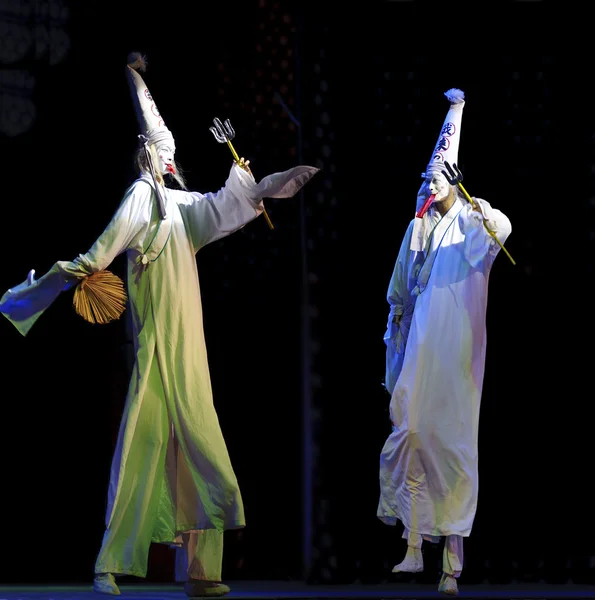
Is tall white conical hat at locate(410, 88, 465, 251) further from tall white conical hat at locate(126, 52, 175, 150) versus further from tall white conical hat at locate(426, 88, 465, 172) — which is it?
tall white conical hat at locate(126, 52, 175, 150)

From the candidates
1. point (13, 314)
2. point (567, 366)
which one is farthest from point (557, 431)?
point (13, 314)

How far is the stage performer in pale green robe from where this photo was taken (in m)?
5.38

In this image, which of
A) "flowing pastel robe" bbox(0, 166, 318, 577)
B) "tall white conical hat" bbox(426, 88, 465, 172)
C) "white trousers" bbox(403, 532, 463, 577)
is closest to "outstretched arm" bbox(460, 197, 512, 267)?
"tall white conical hat" bbox(426, 88, 465, 172)

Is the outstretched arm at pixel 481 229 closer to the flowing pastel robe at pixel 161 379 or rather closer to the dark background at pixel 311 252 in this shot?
the dark background at pixel 311 252

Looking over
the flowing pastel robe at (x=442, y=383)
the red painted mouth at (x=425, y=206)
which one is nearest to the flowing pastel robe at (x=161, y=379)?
the red painted mouth at (x=425, y=206)

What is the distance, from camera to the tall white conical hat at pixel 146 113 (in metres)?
5.71

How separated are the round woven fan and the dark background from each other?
0.67 metres

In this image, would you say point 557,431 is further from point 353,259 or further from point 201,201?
point 201,201

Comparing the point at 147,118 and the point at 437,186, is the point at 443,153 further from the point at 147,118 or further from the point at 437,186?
the point at 147,118

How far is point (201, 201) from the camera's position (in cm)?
572

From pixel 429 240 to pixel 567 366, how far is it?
3.04 ft

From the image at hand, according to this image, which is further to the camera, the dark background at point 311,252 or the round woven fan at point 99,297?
the dark background at point 311,252

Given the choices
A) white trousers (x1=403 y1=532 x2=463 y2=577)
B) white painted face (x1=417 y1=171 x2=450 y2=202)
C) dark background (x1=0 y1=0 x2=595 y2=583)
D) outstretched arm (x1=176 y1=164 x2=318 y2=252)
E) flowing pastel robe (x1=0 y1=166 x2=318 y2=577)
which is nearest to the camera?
flowing pastel robe (x1=0 y1=166 x2=318 y2=577)

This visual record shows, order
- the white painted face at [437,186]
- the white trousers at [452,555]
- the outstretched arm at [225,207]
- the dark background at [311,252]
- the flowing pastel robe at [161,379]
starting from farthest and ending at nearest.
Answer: the dark background at [311,252] → the white painted face at [437,186] → the outstretched arm at [225,207] → the white trousers at [452,555] → the flowing pastel robe at [161,379]
